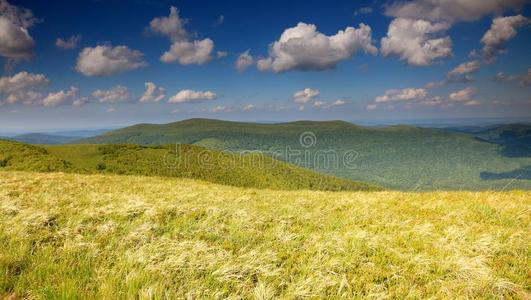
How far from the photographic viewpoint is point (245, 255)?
4.87m

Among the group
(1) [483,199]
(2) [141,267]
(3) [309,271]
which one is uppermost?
(2) [141,267]

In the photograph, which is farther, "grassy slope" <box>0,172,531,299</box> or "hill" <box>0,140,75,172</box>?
"hill" <box>0,140,75,172</box>

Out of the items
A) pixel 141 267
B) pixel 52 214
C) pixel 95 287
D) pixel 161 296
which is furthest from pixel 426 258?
pixel 52 214

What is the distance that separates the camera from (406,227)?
24.1 ft

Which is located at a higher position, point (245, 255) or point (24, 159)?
point (245, 255)

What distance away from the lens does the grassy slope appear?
396 centimetres

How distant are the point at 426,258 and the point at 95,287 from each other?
5.39 metres

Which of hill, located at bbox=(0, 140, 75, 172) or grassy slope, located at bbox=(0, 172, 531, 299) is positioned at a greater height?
grassy slope, located at bbox=(0, 172, 531, 299)

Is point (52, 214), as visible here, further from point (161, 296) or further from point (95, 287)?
point (161, 296)

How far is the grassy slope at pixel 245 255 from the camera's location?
396cm

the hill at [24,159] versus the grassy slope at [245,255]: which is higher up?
the grassy slope at [245,255]

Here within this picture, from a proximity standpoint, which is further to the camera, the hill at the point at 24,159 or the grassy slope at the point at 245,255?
the hill at the point at 24,159

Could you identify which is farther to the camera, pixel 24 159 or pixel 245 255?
pixel 24 159

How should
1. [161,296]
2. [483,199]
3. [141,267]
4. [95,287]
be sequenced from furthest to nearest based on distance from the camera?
[483,199] < [141,267] < [95,287] < [161,296]
